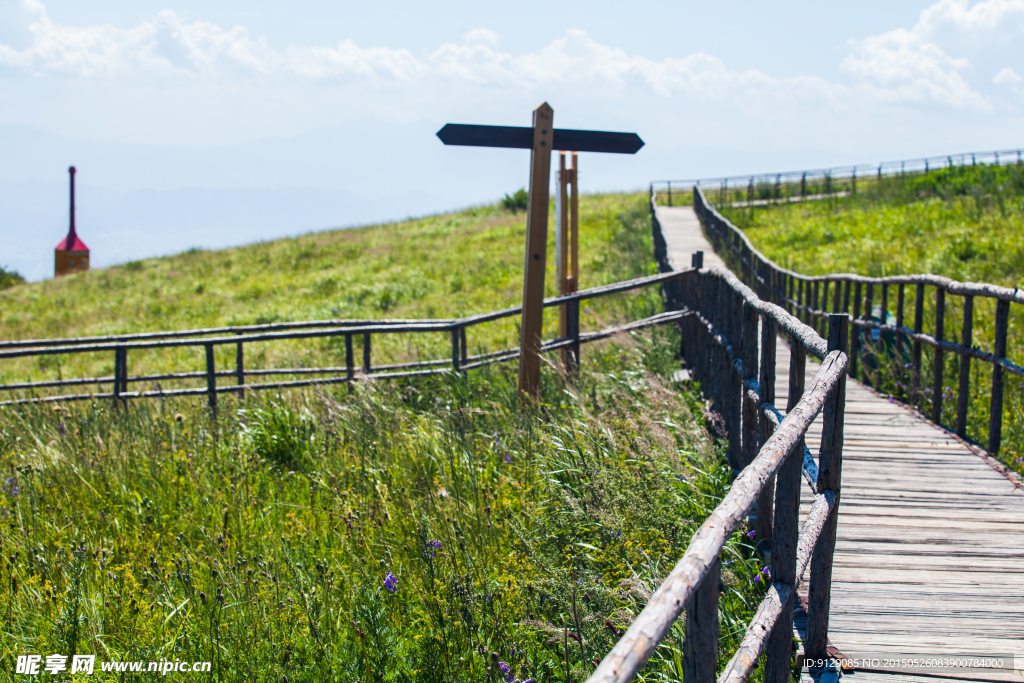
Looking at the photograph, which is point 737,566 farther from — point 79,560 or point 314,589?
point 79,560

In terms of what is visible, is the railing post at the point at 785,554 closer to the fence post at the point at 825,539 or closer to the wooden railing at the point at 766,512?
the wooden railing at the point at 766,512

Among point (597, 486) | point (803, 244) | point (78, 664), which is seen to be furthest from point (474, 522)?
point (803, 244)

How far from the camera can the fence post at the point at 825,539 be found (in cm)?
273

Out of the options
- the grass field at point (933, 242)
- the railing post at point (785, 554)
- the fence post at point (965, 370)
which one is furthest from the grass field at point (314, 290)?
the railing post at point (785, 554)

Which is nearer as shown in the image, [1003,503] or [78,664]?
[78,664]

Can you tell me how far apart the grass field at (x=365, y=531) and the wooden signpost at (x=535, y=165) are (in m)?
0.50

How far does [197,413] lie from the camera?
7086 mm

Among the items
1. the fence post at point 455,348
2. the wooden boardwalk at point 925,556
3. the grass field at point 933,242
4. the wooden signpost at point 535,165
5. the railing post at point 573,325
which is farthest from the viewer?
the railing post at point 573,325

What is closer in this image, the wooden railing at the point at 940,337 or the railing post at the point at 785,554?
the railing post at the point at 785,554

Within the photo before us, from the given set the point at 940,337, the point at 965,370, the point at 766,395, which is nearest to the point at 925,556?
the point at 766,395

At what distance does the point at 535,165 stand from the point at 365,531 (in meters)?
3.41

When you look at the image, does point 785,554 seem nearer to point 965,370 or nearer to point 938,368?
point 965,370

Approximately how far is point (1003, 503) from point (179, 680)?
458 cm
